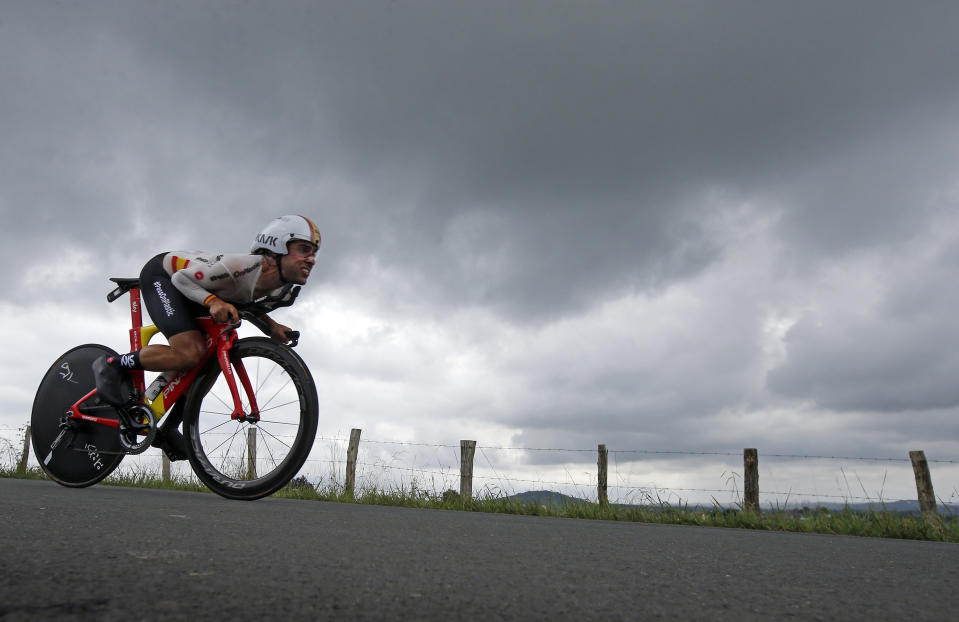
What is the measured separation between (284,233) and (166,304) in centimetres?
107

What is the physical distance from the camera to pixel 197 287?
4.85 metres

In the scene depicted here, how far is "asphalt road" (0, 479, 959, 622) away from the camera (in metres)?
1.63

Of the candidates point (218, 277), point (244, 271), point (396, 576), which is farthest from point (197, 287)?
point (396, 576)

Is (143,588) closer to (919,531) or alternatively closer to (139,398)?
(139,398)

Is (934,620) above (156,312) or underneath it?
underneath

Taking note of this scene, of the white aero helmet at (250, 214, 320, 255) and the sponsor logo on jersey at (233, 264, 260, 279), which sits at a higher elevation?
the white aero helmet at (250, 214, 320, 255)

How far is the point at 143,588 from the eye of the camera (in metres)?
1.70

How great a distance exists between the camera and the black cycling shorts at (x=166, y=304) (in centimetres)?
504

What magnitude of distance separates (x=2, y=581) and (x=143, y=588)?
0.34m

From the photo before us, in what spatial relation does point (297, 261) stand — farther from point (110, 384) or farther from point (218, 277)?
point (110, 384)

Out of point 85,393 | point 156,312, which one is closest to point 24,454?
point 85,393

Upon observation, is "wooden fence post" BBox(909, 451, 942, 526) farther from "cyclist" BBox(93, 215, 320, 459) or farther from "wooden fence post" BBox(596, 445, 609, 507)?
"cyclist" BBox(93, 215, 320, 459)

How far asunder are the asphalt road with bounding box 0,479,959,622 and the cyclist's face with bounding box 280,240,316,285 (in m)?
1.95

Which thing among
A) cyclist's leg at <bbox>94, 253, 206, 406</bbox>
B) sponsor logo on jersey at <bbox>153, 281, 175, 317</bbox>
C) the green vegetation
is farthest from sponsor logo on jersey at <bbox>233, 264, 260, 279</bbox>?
the green vegetation
